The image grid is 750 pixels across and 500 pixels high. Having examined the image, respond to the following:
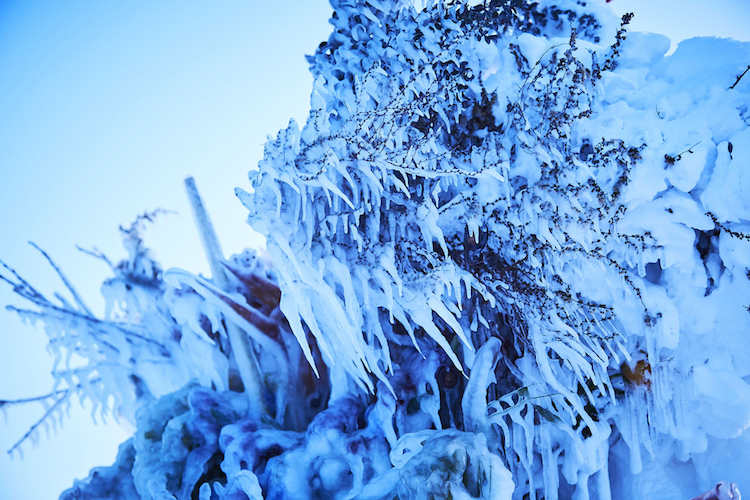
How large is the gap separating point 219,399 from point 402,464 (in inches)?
76.5

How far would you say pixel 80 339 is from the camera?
483cm

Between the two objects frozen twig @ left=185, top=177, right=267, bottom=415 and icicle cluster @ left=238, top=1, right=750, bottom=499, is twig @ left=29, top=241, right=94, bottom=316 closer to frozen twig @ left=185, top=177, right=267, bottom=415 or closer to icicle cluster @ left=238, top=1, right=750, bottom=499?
frozen twig @ left=185, top=177, right=267, bottom=415

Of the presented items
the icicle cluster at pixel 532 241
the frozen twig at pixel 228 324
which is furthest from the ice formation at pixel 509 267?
the frozen twig at pixel 228 324

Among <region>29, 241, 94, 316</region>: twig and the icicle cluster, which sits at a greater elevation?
<region>29, 241, 94, 316</region>: twig

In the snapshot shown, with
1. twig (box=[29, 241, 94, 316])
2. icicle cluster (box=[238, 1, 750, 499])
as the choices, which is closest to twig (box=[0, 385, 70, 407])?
twig (box=[29, 241, 94, 316])

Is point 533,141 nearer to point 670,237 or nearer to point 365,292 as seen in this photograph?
point 670,237

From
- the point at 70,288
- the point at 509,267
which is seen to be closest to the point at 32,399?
the point at 70,288

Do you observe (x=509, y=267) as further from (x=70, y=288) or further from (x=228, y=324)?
(x=70, y=288)

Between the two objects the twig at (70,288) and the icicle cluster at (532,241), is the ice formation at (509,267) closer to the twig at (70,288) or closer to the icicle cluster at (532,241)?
the icicle cluster at (532,241)

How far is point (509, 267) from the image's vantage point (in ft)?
11.8

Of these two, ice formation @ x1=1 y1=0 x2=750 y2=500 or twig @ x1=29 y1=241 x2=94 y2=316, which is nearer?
ice formation @ x1=1 y1=0 x2=750 y2=500

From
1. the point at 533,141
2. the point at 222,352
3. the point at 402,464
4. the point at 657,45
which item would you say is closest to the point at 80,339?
the point at 222,352

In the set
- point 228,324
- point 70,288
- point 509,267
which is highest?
point 70,288

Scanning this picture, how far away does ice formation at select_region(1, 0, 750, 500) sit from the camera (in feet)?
10.8
